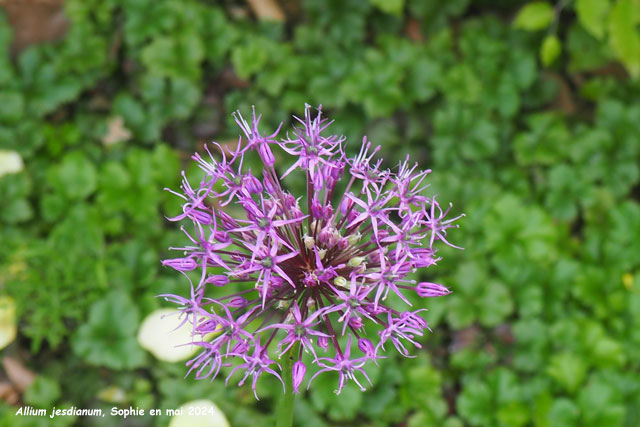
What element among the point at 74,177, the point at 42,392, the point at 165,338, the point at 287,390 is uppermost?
the point at 74,177

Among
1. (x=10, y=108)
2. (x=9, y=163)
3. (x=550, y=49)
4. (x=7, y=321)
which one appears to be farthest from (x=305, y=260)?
(x=550, y=49)

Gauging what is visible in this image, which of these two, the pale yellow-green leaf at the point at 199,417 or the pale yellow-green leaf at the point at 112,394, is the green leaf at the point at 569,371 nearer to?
the pale yellow-green leaf at the point at 199,417

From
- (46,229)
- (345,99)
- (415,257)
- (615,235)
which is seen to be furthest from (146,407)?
(615,235)

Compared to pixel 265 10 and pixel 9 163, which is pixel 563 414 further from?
pixel 9 163

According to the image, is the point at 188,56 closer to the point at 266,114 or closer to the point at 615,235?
the point at 266,114

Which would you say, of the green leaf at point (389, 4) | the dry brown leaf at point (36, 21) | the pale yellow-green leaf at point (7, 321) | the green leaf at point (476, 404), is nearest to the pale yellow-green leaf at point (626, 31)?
the green leaf at point (389, 4)
